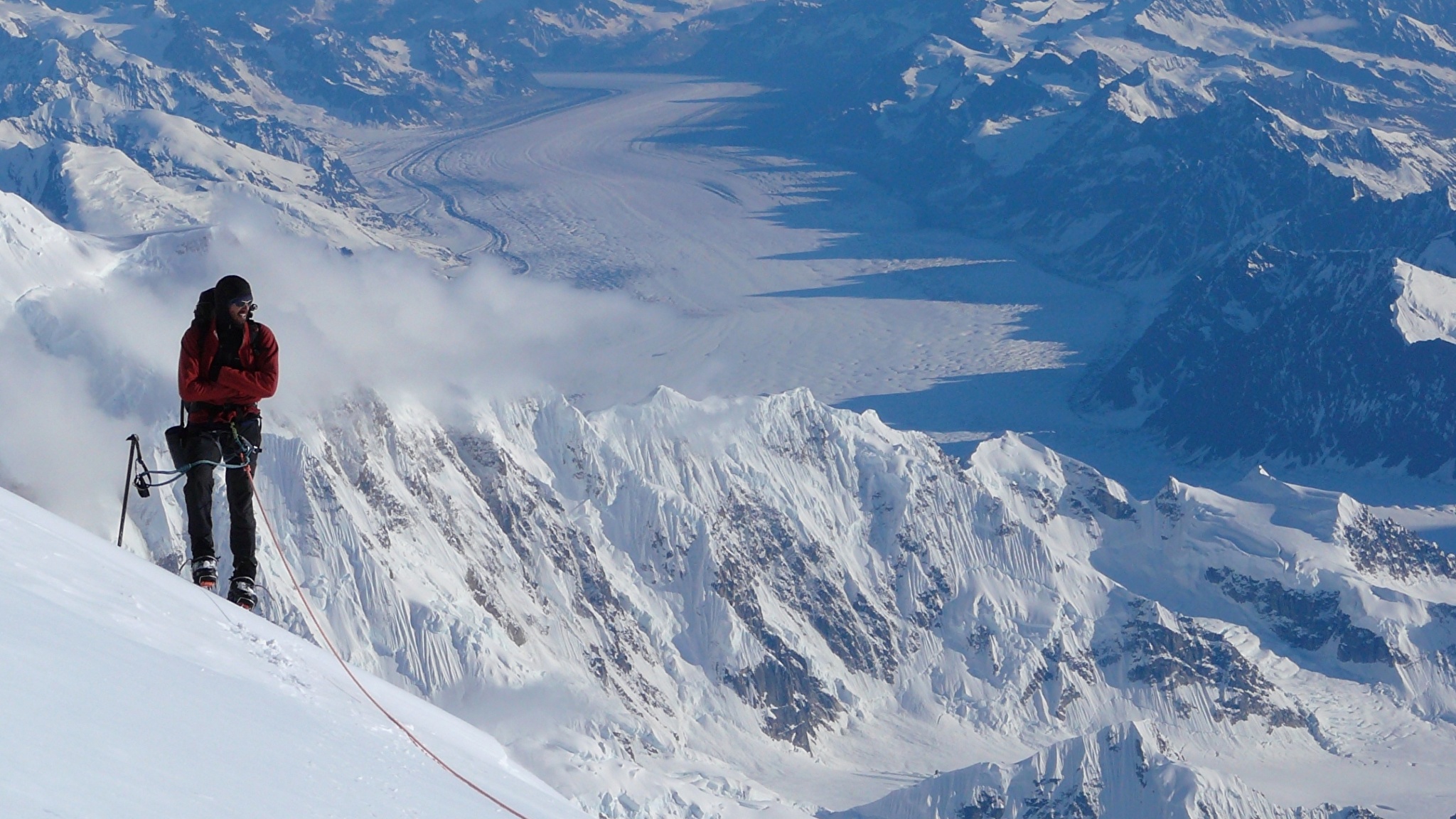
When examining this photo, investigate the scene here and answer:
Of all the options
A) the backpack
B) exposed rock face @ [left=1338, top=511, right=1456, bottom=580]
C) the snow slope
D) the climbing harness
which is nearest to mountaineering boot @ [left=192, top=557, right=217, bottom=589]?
the snow slope

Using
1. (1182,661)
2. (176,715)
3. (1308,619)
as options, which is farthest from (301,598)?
(1308,619)

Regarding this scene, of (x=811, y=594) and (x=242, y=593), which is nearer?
(x=242, y=593)

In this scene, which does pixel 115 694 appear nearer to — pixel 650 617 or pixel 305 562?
pixel 305 562

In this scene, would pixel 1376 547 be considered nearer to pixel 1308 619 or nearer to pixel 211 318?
pixel 1308 619

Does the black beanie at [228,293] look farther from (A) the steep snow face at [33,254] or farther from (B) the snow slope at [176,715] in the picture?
(A) the steep snow face at [33,254]

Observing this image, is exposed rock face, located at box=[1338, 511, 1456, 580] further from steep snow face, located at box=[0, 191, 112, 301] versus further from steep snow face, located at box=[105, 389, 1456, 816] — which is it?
steep snow face, located at box=[0, 191, 112, 301]

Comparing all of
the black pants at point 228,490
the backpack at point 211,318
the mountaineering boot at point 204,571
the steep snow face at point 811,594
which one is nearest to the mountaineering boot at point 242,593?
the black pants at point 228,490
